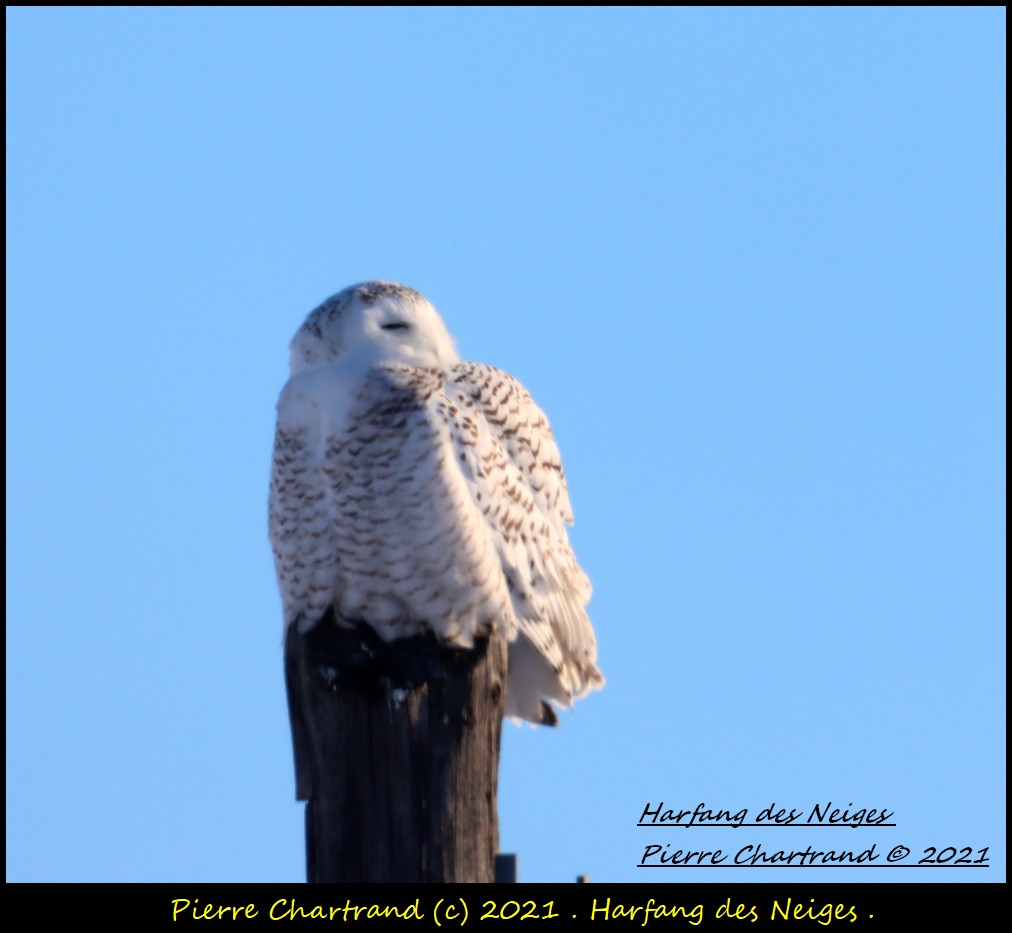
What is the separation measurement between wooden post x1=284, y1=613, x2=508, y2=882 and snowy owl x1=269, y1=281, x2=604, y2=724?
0.36 metres

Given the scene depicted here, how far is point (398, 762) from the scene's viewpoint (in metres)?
4.30

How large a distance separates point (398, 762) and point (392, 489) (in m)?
1.04

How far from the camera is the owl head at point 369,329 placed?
507cm

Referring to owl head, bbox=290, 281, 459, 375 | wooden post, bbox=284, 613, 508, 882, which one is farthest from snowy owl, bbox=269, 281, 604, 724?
wooden post, bbox=284, 613, 508, 882

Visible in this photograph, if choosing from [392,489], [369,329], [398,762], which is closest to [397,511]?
[392,489]

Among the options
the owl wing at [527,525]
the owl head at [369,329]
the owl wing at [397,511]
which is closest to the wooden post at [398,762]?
the owl wing at [397,511]

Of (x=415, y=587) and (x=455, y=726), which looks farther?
(x=415, y=587)

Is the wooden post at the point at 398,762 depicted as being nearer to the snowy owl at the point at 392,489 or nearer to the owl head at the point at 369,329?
the snowy owl at the point at 392,489

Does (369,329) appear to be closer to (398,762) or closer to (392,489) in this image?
(392,489)
